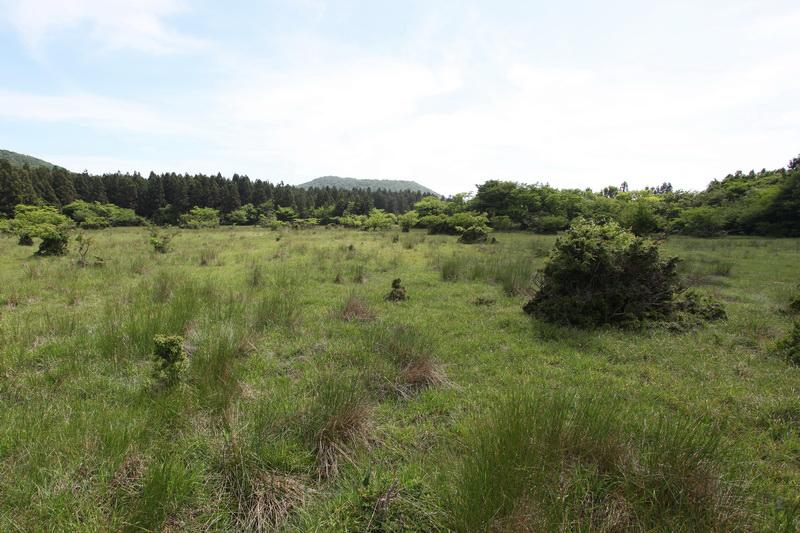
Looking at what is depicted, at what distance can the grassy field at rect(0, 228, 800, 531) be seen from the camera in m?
2.20

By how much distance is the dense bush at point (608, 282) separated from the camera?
6988 mm

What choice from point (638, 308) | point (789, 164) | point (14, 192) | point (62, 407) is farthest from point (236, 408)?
point (789, 164)

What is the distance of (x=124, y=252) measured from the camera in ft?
50.6

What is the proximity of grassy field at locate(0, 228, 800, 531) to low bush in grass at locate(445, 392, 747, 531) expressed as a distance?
0.5 inches

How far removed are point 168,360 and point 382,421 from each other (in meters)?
2.50

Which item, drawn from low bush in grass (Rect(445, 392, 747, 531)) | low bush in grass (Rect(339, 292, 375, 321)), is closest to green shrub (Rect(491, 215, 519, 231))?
low bush in grass (Rect(339, 292, 375, 321))

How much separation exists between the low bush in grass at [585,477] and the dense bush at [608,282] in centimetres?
470

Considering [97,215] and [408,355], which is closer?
[408,355]

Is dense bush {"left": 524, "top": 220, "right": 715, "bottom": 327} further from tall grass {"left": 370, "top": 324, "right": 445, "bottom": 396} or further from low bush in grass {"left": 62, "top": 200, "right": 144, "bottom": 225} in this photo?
low bush in grass {"left": 62, "top": 200, "right": 144, "bottom": 225}


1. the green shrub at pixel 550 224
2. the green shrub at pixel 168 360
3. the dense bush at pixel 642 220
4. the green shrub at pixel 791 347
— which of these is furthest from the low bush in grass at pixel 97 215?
the dense bush at pixel 642 220

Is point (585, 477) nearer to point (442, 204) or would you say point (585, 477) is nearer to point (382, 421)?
point (382, 421)

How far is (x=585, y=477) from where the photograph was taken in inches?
91.7

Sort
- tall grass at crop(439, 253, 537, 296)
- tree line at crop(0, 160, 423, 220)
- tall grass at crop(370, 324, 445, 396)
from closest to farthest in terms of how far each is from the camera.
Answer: tall grass at crop(370, 324, 445, 396) → tall grass at crop(439, 253, 537, 296) → tree line at crop(0, 160, 423, 220)

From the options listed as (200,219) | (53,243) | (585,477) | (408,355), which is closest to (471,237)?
(408,355)
